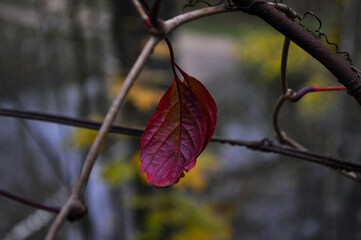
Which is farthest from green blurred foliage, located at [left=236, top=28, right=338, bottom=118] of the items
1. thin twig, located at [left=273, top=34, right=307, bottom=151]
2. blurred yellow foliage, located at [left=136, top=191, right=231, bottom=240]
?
thin twig, located at [left=273, top=34, right=307, bottom=151]

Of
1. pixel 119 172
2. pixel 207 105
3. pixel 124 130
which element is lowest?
pixel 119 172

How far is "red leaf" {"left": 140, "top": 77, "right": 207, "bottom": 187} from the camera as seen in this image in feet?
1.15

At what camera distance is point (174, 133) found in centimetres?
36

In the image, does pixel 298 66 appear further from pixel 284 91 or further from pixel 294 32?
pixel 294 32

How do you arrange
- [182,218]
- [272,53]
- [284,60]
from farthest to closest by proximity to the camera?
[272,53] → [182,218] → [284,60]

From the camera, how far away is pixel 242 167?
3816 mm

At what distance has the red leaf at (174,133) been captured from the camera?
35 cm

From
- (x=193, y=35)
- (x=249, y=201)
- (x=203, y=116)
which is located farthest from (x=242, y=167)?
(x=193, y=35)

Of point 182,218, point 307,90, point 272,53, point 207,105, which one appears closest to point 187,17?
point 207,105

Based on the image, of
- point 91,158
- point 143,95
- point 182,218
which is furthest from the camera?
point 143,95

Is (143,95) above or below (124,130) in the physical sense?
below

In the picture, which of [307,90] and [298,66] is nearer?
[307,90]

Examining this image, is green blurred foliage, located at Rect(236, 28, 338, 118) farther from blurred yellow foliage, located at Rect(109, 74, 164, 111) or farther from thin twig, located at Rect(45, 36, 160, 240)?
thin twig, located at Rect(45, 36, 160, 240)

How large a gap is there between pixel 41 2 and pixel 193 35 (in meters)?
9.39
